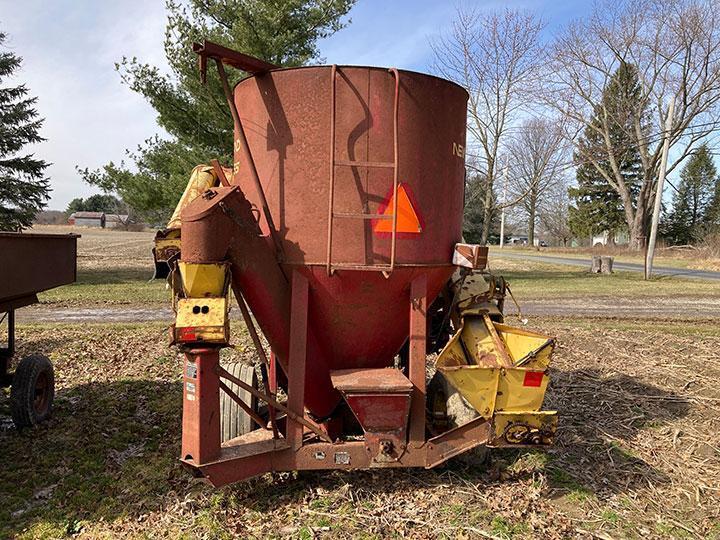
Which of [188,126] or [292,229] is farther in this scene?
[188,126]

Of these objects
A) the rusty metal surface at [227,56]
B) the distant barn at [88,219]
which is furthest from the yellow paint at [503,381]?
the distant barn at [88,219]

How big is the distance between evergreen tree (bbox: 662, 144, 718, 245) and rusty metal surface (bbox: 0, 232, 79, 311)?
174 ft

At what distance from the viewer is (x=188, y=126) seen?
1608cm

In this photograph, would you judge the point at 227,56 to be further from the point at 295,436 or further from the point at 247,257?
the point at 295,436

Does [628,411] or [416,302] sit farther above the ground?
[416,302]

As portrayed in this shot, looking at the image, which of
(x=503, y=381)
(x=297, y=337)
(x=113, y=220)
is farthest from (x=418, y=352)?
(x=113, y=220)

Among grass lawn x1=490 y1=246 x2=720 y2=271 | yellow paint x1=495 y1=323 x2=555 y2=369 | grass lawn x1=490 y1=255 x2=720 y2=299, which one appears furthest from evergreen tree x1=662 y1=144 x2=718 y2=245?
yellow paint x1=495 y1=323 x2=555 y2=369

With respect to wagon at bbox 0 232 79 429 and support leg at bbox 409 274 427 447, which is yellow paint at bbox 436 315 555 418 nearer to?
support leg at bbox 409 274 427 447

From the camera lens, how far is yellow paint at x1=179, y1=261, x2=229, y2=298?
3.48 m

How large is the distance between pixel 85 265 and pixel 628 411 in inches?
888

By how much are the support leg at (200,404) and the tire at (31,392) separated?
247 cm

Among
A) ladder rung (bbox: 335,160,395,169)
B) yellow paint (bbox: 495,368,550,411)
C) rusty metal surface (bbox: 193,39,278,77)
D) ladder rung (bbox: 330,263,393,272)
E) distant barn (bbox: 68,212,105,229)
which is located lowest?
yellow paint (bbox: 495,368,550,411)

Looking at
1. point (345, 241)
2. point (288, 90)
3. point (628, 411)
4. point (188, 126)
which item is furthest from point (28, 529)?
point (188, 126)

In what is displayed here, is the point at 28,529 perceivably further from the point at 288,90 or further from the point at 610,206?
the point at 610,206
